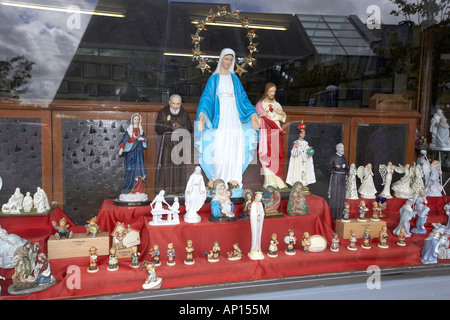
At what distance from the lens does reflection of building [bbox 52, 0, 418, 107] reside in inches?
169

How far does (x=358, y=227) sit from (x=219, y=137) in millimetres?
1852

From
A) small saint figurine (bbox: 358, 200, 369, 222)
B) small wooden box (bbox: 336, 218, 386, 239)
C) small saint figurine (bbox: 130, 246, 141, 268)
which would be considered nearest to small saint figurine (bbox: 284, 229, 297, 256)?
small wooden box (bbox: 336, 218, 386, 239)

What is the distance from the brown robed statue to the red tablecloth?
403 millimetres

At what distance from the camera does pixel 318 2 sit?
4.19m

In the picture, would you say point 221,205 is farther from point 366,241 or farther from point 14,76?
point 14,76

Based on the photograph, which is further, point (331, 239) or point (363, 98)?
point (363, 98)

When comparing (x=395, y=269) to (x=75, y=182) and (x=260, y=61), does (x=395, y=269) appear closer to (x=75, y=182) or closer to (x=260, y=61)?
(x=260, y=61)

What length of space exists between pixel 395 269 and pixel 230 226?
1.64m

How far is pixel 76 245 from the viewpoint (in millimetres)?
3637

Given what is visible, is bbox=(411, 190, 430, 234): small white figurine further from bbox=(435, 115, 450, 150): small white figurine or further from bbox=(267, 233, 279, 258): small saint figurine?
bbox=(267, 233, 279, 258): small saint figurine

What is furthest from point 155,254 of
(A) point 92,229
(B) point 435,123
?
(B) point 435,123
